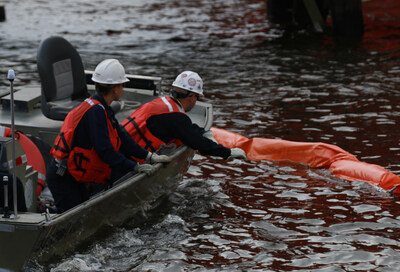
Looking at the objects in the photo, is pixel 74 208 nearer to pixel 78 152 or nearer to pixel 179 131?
pixel 78 152

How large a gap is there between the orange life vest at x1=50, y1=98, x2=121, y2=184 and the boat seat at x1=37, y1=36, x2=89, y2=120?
1.74m

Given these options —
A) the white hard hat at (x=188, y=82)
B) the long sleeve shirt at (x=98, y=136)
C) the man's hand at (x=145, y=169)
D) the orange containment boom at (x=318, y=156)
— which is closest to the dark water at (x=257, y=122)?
the orange containment boom at (x=318, y=156)

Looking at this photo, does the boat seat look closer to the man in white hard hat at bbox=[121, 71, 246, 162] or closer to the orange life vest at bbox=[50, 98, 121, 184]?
the man in white hard hat at bbox=[121, 71, 246, 162]

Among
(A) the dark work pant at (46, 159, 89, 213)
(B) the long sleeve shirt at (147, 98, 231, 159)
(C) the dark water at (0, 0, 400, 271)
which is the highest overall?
(B) the long sleeve shirt at (147, 98, 231, 159)

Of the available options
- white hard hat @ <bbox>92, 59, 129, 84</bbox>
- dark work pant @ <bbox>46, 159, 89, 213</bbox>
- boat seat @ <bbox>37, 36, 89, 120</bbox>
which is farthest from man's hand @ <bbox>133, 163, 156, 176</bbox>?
boat seat @ <bbox>37, 36, 89, 120</bbox>

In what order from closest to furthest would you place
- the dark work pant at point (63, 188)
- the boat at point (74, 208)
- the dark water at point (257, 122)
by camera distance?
the boat at point (74, 208) < the dark work pant at point (63, 188) < the dark water at point (257, 122)

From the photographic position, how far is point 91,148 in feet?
21.6

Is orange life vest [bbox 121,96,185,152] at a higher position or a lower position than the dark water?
higher

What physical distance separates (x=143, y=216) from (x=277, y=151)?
2.69 meters

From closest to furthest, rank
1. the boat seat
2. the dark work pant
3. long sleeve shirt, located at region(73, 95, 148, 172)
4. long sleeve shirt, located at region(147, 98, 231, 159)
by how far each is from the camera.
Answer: long sleeve shirt, located at region(73, 95, 148, 172), the dark work pant, long sleeve shirt, located at region(147, 98, 231, 159), the boat seat

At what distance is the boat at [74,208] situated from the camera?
223 inches

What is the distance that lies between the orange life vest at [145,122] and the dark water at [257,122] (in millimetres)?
801

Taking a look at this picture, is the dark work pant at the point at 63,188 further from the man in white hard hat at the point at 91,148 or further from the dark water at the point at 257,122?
the dark water at the point at 257,122

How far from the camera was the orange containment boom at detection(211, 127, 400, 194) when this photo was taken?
860 cm
